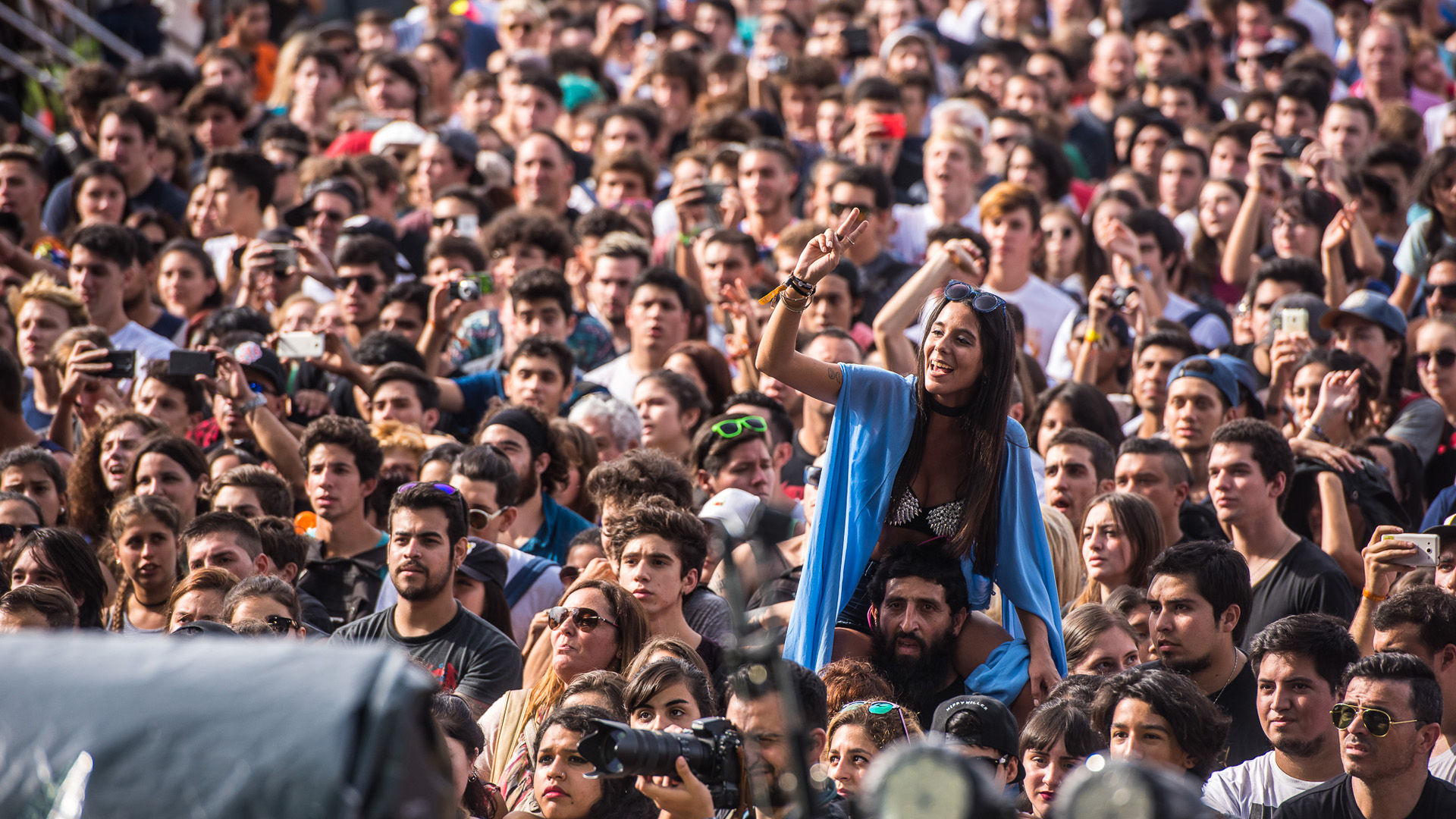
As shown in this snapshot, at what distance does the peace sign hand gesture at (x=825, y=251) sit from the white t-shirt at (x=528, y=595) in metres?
2.40

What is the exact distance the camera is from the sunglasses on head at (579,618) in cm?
570

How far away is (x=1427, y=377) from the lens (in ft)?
26.2

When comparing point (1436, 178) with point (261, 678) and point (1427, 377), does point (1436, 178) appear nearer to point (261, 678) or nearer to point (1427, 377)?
point (1427, 377)

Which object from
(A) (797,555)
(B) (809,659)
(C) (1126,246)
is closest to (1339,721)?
(B) (809,659)

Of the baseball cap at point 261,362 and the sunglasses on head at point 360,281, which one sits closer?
the baseball cap at point 261,362

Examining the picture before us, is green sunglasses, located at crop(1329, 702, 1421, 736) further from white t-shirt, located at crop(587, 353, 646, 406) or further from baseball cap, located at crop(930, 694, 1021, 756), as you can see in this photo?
white t-shirt, located at crop(587, 353, 646, 406)

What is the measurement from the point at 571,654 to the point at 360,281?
14.7 ft

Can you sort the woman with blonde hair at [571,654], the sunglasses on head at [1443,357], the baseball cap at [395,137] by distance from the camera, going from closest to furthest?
the woman with blonde hair at [571,654], the sunglasses on head at [1443,357], the baseball cap at [395,137]

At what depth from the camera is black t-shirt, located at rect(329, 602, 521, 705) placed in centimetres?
605

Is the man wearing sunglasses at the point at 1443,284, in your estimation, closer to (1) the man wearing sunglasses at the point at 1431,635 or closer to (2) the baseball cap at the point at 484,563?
(1) the man wearing sunglasses at the point at 1431,635

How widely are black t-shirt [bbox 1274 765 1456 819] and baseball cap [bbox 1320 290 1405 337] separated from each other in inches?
143

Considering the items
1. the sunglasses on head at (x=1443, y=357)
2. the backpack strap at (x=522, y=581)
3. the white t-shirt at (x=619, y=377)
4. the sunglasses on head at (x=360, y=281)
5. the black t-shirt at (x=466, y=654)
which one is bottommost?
the black t-shirt at (x=466, y=654)

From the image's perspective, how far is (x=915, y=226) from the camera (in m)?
10.7

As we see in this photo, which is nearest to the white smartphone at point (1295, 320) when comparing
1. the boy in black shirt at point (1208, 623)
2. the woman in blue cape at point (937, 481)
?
the boy in black shirt at point (1208, 623)
